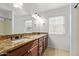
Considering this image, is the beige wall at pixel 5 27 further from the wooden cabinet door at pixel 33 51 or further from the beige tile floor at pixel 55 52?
the beige tile floor at pixel 55 52

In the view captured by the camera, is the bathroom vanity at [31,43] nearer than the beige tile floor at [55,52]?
Yes

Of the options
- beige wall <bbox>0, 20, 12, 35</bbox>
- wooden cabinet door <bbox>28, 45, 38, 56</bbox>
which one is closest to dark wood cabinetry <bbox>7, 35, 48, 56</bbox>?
wooden cabinet door <bbox>28, 45, 38, 56</bbox>

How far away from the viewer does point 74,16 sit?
165 cm

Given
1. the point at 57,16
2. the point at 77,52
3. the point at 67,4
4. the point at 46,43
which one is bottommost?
the point at 77,52

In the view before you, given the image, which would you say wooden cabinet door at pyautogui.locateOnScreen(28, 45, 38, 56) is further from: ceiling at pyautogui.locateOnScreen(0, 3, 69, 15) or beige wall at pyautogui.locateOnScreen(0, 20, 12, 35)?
ceiling at pyautogui.locateOnScreen(0, 3, 69, 15)

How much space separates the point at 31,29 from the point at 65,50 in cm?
56

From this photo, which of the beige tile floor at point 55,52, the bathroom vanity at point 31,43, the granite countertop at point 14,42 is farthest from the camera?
the beige tile floor at point 55,52

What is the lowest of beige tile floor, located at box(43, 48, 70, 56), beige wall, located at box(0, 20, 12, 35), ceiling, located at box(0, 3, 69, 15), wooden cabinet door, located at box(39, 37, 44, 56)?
beige tile floor, located at box(43, 48, 70, 56)

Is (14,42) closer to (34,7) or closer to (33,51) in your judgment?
(33,51)

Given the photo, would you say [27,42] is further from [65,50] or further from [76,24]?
[76,24]

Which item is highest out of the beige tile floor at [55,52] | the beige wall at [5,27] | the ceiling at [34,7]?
the ceiling at [34,7]

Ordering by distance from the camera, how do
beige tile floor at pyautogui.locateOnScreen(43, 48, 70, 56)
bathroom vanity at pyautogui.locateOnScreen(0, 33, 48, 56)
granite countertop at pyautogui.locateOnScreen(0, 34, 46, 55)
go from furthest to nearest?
beige tile floor at pyautogui.locateOnScreen(43, 48, 70, 56) → bathroom vanity at pyautogui.locateOnScreen(0, 33, 48, 56) → granite countertop at pyautogui.locateOnScreen(0, 34, 46, 55)

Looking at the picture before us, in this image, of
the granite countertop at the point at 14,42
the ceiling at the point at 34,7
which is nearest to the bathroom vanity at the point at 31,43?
the granite countertop at the point at 14,42

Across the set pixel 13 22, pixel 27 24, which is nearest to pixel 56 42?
pixel 27 24
